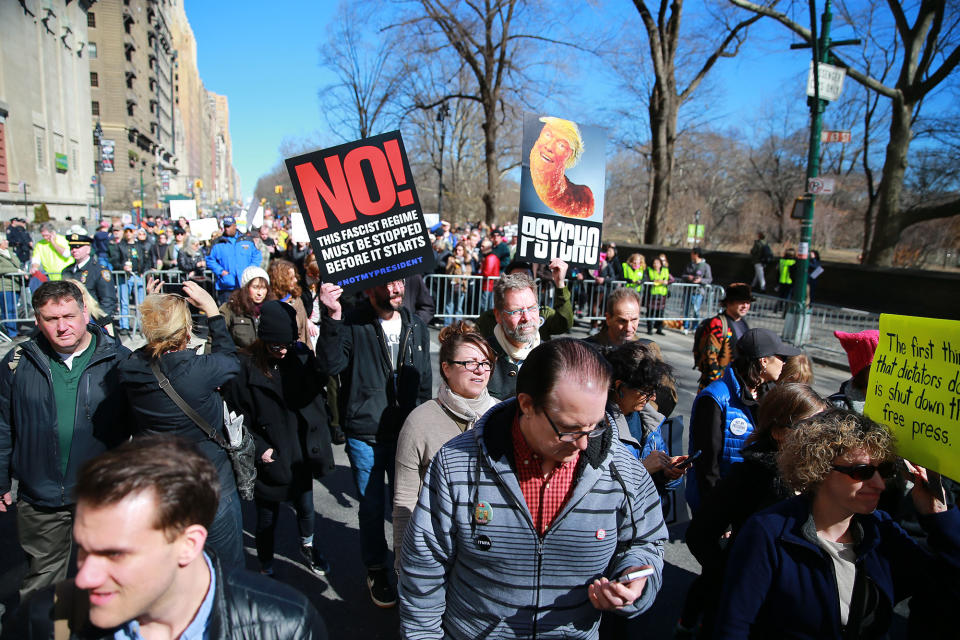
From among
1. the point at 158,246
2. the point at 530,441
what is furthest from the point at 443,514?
the point at 158,246

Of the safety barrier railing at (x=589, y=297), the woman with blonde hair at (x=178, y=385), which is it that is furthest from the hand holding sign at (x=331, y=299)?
the safety barrier railing at (x=589, y=297)

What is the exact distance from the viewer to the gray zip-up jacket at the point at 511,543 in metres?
1.85

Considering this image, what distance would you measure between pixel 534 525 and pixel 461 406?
1035 mm

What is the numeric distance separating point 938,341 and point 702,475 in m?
1.43

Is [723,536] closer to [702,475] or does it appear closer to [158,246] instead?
[702,475]

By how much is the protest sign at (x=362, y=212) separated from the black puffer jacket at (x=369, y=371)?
14.3 inches

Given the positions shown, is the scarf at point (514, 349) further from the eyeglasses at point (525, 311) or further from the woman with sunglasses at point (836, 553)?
the woman with sunglasses at point (836, 553)

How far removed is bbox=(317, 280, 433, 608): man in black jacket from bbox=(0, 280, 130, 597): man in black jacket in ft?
3.96

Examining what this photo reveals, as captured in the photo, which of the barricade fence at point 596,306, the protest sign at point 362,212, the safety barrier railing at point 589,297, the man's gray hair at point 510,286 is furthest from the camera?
the safety barrier railing at point 589,297

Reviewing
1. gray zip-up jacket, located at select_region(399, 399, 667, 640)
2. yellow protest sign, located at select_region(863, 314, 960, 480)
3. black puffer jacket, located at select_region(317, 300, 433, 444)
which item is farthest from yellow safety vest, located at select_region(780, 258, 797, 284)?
gray zip-up jacket, located at select_region(399, 399, 667, 640)

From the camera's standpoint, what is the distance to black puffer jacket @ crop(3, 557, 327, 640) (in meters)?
1.42

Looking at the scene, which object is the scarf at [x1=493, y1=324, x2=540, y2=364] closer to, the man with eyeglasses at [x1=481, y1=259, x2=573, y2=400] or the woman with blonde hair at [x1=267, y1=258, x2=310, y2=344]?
the man with eyeglasses at [x1=481, y1=259, x2=573, y2=400]

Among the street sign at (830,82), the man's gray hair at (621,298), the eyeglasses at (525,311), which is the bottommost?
the eyeglasses at (525,311)

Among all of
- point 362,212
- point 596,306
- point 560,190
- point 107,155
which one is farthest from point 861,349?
point 107,155
